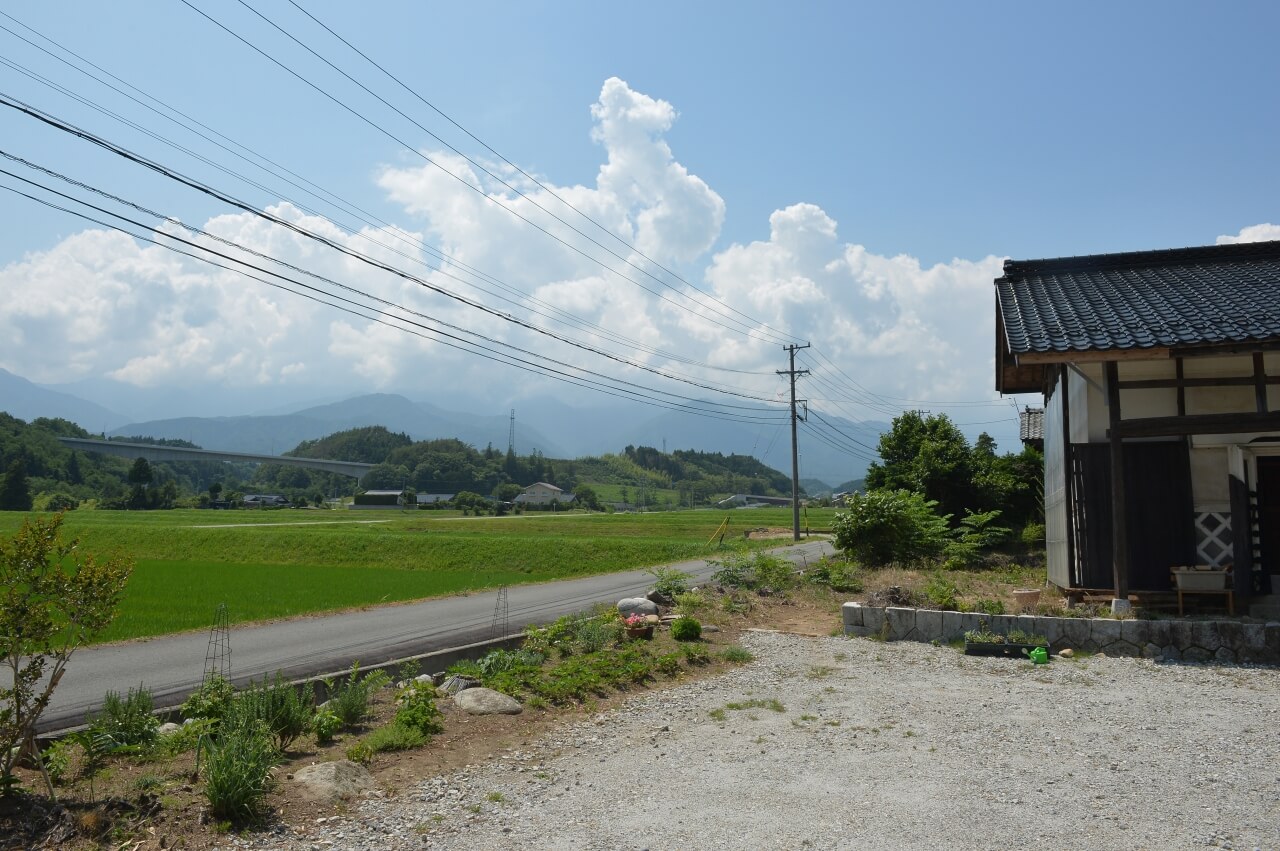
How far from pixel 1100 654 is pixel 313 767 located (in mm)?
9959

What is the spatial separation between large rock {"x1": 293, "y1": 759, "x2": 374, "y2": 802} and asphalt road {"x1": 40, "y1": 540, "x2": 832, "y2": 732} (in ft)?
12.4

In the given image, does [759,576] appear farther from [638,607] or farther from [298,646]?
[298,646]

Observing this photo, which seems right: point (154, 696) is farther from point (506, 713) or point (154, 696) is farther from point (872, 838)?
point (872, 838)

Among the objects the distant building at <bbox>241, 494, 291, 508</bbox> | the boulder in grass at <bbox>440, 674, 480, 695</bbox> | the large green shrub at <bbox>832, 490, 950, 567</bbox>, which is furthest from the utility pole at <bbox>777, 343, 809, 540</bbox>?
the distant building at <bbox>241, 494, 291, 508</bbox>

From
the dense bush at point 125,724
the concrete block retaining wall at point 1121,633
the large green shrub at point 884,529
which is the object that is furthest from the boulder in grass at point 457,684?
the large green shrub at point 884,529

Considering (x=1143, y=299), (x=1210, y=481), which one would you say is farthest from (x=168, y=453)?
(x=1210, y=481)

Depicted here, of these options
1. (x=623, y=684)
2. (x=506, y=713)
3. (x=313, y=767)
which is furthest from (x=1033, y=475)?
(x=313, y=767)

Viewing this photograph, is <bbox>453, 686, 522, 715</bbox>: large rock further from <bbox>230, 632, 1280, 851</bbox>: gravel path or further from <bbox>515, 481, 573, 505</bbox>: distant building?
<bbox>515, 481, 573, 505</bbox>: distant building

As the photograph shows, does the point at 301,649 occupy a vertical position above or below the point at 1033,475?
below

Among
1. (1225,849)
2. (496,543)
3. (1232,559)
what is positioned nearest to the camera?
(1225,849)

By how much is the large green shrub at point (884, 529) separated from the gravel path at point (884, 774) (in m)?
10.6

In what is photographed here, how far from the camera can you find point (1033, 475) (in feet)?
98.8

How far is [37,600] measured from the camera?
204 inches

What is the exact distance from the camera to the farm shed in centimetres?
1145
